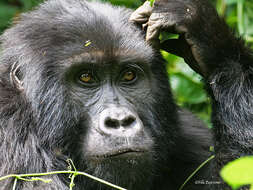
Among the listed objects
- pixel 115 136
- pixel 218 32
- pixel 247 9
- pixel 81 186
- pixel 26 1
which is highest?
pixel 26 1

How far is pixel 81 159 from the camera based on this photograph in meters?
3.51

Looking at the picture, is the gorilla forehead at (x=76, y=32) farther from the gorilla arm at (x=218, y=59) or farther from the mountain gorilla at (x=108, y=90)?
the gorilla arm at (x=218, y=59)

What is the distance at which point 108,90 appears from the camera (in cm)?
372

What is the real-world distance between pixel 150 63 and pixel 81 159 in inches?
50.8

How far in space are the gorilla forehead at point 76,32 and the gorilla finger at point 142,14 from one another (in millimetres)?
88

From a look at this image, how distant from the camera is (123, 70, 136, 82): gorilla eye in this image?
3.95m

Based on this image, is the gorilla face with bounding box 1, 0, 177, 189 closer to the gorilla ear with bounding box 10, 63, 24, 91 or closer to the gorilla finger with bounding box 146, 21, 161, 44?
the gorilla ear with bounding box 10, 63, 24, 91

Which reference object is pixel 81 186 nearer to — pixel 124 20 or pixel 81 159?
pixel 81 159

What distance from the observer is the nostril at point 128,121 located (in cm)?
322

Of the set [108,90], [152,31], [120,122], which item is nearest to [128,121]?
[120,122]

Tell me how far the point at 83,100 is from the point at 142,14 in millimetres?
1152

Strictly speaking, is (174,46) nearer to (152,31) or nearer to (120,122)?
(152,31)

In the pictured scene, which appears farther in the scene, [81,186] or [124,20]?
[124,20]

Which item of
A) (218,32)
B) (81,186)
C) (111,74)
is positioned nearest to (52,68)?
(111,74)
